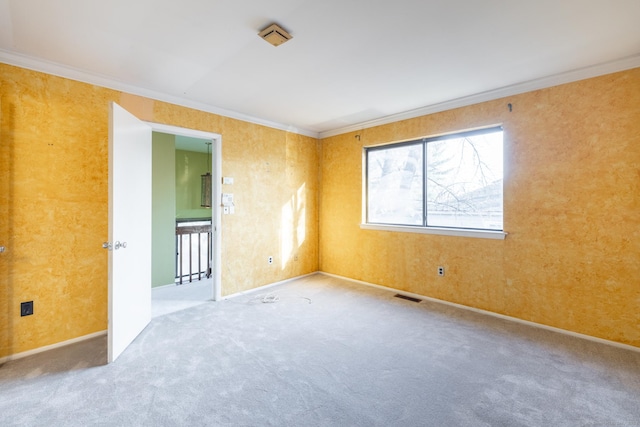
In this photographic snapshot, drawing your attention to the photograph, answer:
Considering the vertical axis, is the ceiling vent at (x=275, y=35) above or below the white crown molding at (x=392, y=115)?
below

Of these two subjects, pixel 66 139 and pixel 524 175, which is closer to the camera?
pixel 66 139

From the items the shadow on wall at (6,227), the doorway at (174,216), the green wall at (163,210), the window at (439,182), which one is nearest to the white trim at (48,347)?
the shadow on wall at (6,227)

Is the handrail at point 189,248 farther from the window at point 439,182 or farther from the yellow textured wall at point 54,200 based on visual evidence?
the window at point 439,182

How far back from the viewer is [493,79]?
9.43ft

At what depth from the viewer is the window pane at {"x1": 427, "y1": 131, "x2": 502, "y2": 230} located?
333 cm

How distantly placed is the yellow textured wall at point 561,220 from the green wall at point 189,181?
4651mm

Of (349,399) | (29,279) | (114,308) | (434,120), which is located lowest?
(349,399)

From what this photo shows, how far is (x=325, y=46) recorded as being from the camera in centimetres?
224

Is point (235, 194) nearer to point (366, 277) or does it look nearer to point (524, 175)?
point (366, 277)

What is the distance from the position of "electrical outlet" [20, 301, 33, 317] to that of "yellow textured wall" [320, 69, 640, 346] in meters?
4.17

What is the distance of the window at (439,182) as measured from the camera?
11.1ft

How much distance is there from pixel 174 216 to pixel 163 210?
0.61ft

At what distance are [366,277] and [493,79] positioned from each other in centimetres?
Result: 307

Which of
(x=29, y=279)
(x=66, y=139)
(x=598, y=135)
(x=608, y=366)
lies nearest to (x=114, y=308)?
(x=29, y=279)
